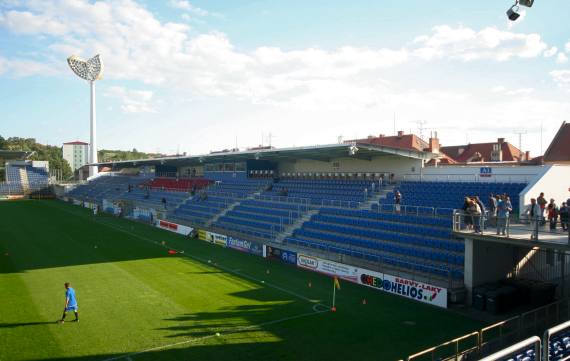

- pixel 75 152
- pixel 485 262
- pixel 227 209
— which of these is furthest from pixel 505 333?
pixel 75 152

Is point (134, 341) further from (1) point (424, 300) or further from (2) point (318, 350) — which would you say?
(1) point (424, 300)

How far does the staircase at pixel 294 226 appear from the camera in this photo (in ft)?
95.3

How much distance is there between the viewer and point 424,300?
1814 centimetres

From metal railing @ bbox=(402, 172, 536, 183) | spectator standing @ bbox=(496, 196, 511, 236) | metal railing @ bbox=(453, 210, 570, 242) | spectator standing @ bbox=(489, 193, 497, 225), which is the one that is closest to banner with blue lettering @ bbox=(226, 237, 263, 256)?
metal railing @ bbox=(402, 172, 536, 183)

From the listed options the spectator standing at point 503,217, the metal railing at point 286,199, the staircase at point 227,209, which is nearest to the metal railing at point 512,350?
the spectator standing at point 503,217

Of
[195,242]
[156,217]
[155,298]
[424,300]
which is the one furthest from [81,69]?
[424,300]

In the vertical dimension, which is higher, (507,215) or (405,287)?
(507,215)

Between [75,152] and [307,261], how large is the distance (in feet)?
649

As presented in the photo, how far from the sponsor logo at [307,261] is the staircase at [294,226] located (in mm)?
3672

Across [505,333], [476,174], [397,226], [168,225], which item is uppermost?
[476,174]

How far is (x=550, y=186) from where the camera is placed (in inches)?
761

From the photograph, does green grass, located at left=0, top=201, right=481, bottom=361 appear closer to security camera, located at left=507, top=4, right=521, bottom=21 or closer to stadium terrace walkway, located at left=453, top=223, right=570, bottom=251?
stadium terrace walkway, located at left=453, top=223, right=570, bottom=251

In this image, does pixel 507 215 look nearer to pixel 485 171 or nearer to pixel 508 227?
pixel 508 227

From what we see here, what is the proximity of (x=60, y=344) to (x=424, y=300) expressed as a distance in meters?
13.9
